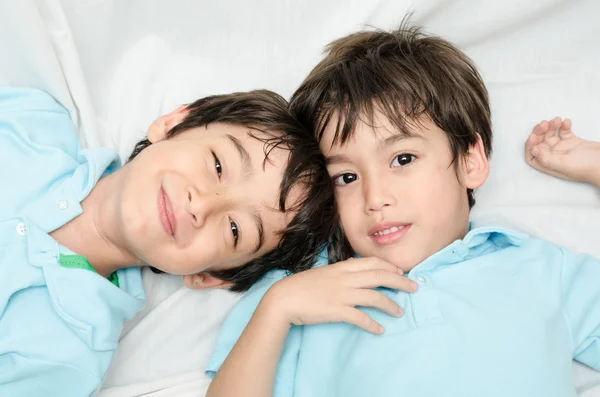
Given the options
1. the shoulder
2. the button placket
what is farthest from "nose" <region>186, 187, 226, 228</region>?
the shoulder

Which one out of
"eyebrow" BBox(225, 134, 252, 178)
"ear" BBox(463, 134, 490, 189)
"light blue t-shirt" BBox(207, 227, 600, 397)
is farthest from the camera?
"ear" BBox(463, 134, 490, 189)

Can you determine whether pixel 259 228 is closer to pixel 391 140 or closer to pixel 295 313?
pixel 295 313

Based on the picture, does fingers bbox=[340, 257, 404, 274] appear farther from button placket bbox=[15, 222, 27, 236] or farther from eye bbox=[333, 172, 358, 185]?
button placket bbox=[15, 222, 27, 236]

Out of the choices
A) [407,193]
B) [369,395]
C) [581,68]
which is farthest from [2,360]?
[581,68]

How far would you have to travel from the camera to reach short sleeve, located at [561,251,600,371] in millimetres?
1330

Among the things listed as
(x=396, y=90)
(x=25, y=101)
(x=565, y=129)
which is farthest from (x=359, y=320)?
(x=25, y=101)

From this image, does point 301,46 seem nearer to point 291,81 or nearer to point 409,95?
point 291,81

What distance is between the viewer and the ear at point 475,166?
1.45m

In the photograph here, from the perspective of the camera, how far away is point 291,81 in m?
1.73

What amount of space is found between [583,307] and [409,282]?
1.27 ft

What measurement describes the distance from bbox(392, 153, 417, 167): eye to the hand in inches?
16.2

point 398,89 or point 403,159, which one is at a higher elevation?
point 398,89

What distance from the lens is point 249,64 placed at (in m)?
1.74

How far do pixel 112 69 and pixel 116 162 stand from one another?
0.29 meters
